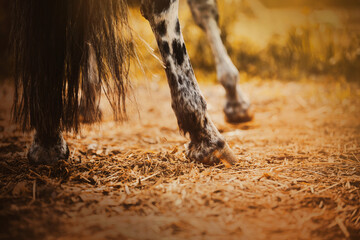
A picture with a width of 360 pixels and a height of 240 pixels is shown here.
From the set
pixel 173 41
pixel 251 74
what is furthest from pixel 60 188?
pixel 251 74

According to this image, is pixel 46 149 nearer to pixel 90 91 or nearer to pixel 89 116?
pixel 89 116

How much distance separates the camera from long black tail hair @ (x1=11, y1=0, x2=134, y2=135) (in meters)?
1.37

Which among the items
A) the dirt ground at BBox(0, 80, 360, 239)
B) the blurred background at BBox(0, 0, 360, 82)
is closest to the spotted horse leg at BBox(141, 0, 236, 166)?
the dirt ground at BBox(0, 80, 360, 239)

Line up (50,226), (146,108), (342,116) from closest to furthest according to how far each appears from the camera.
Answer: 1. (50,226)
2. (342,116)
3. (146,108)

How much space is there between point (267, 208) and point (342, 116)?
2.11 meters

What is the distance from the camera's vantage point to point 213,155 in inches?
61.9

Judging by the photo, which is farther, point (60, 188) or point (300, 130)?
point (300, 130)

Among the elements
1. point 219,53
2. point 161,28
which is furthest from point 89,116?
point 219,53

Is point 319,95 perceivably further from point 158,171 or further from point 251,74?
point 158,171

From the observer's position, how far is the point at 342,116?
2818 millimetres

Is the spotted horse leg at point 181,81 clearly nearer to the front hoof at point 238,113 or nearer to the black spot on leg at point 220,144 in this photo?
the black spot on leg at point 220,144

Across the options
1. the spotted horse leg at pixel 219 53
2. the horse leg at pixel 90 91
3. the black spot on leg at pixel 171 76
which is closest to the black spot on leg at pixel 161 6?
the black spot on leg at pixel 171 76

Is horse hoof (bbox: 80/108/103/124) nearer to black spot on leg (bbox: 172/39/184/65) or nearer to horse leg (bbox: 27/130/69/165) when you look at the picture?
horse leg (bbox: 27/130/69/165)

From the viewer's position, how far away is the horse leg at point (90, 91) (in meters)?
1.43
